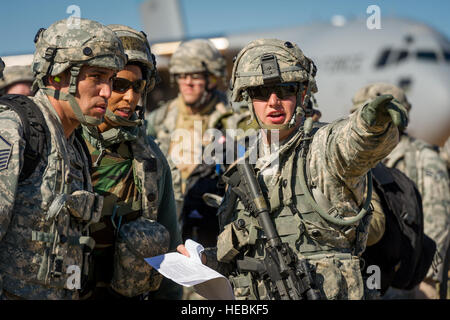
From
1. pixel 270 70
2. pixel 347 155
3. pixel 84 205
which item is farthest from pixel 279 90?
pixel 84 205

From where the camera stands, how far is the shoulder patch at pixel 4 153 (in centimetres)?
393

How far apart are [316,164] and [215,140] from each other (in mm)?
3672

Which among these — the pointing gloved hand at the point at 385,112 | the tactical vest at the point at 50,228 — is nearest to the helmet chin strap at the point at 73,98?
the tactical vest at the point at 50,228

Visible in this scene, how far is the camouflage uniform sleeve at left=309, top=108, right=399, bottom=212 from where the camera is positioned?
4254mm

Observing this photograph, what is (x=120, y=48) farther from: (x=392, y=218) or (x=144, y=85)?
(x=392, y=218)

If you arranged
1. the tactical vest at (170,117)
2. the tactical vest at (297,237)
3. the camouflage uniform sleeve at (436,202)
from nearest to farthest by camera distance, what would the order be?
the tactical vest at (297,237) → the camouflage uniform sleeve at (436,202) → the tactical vest at (170,117)

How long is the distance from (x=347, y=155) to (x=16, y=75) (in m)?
5.36

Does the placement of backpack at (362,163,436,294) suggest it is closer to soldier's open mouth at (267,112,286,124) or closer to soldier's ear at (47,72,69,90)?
soldier's open mouth at (267,112,286,124)

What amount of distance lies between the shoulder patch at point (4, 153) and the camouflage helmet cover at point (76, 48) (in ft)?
2.40

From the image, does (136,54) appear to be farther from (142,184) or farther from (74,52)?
(74,52)

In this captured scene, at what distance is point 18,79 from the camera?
8719mm

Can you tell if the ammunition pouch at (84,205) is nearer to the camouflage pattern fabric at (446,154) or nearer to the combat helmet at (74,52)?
the combat helmet at (74,52)

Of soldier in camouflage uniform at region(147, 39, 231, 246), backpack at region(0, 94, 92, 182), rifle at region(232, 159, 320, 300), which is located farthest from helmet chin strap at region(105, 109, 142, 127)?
soldier in camouflage uniform at region(147, 39, 231, 246)

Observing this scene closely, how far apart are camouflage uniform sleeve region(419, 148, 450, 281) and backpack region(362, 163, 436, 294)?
1.26 metres
